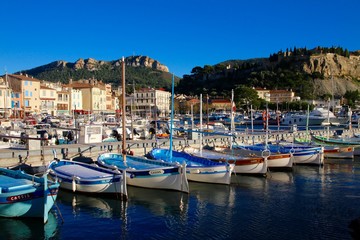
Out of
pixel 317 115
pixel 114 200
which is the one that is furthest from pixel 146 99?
pixel 114 200

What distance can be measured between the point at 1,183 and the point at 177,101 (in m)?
143

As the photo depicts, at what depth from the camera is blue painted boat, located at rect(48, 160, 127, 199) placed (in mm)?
21750

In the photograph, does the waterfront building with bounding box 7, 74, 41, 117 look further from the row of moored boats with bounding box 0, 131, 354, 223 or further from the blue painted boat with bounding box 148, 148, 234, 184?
the blue painted boat with bounding box 148, 148, 234, 184

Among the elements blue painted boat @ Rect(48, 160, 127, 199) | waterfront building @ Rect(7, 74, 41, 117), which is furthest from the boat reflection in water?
waterfront building @ Rect(7, 74, 41, 117)

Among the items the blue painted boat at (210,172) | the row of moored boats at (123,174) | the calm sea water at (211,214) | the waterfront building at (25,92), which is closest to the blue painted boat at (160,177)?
the row of moored boats at (123,174)

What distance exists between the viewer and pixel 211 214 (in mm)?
19609

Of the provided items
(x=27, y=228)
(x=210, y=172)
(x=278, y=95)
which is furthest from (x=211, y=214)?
(x=278, y=95)

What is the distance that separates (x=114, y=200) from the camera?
71.8 feet

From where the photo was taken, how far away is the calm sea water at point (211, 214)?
654 inches

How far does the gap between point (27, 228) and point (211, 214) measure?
9130mm

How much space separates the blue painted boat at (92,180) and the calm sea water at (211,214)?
536 mm

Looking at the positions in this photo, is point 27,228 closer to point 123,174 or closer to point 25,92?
point 123,174

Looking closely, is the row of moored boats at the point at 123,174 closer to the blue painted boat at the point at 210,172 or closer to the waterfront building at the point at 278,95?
the blue painted boat at the point at 210,172

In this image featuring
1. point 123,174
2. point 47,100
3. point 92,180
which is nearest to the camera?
point 123,174
